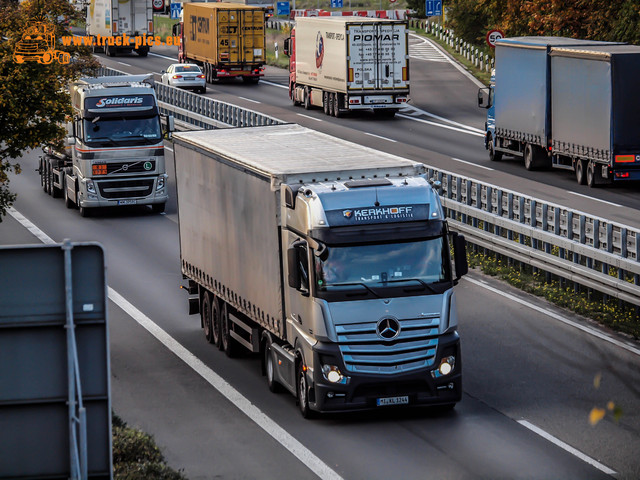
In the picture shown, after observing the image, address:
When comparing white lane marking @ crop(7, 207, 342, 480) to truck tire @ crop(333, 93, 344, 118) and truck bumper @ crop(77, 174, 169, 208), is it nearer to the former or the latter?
truck bumper @ crop(77, 174, 169, 208)

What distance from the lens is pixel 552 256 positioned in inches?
897

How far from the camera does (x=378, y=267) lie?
50.1ft

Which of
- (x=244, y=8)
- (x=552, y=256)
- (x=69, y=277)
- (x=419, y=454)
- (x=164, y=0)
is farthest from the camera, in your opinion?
(x=164, y=0)

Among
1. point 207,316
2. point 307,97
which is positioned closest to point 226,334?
point 207,316

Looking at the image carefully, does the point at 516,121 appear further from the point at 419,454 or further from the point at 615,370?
the point at 419,454

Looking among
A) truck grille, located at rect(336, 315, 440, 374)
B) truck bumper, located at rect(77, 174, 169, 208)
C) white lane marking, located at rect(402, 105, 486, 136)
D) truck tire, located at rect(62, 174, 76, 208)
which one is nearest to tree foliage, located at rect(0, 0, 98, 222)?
truck grille, located at rect(336, 315, 440, 374)

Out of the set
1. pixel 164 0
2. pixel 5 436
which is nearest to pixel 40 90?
pixel 5 436

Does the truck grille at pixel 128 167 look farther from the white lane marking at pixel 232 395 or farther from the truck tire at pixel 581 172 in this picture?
the truck tire at pixel 581 172

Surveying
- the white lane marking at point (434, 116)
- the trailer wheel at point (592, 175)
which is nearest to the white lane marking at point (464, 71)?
the white lane marking at point (434, 116)

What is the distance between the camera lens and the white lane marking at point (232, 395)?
46.5 ft

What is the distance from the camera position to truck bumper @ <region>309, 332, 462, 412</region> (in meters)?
15.1

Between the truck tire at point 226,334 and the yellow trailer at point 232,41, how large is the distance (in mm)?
48804

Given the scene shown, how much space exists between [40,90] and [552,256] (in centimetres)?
879

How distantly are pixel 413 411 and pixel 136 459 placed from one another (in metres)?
4.33
